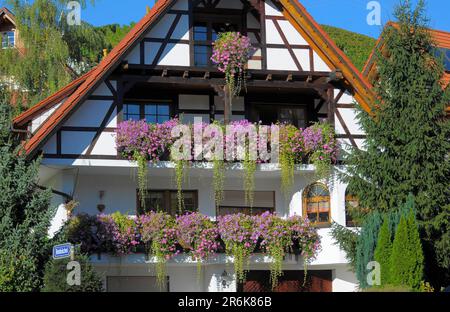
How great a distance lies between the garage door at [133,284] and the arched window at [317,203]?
402 centimetres

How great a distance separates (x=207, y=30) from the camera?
93.1 ft

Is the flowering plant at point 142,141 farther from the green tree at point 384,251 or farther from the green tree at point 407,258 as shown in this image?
the green tree at point 407,258

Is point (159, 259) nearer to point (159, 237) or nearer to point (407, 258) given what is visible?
point (159, 237)

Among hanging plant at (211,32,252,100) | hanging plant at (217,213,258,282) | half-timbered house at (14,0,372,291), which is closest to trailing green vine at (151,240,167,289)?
half-timbered house at (14,0,372,291)

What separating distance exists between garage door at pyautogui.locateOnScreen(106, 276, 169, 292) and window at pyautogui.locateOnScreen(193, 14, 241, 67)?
17.9 feet

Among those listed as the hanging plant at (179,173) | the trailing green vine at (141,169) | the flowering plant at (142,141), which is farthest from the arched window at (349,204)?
Answer: the trailing green vine at (141,169)

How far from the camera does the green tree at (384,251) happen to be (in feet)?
78.2

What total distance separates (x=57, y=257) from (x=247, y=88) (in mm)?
7665

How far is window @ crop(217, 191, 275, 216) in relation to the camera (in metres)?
28.8

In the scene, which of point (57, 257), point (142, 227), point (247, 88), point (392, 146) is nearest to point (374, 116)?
point (392, 146)

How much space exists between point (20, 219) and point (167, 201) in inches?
211

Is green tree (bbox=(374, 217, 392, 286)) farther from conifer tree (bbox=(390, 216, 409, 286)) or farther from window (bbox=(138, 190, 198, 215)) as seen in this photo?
Answer: window (bbox=(138, 190, 198, 215))

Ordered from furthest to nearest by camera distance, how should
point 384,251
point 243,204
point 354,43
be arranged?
point 354,43
point 243,204
point 384,251

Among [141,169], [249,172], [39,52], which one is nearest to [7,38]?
[39,52]
